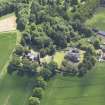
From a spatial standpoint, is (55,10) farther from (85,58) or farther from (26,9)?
(85,58)

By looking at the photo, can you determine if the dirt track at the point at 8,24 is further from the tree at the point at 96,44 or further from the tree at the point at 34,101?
the tree at the point at 34,101

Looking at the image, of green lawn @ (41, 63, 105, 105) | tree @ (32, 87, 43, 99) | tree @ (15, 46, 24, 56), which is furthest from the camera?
tree @ (15, 46, 24, 56)

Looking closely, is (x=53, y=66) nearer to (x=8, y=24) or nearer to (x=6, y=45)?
(x=6, y=45)

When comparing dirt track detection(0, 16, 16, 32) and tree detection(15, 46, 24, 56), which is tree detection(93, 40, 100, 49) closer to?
tree detection(15, 46, 24, 56)

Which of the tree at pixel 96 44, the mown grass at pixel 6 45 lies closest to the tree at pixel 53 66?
the mown grass at pixel 6 45

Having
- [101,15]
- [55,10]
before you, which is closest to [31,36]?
[55,10]

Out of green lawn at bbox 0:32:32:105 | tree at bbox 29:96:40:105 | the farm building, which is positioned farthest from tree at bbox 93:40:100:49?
tree at bbox 29:96:40:105
